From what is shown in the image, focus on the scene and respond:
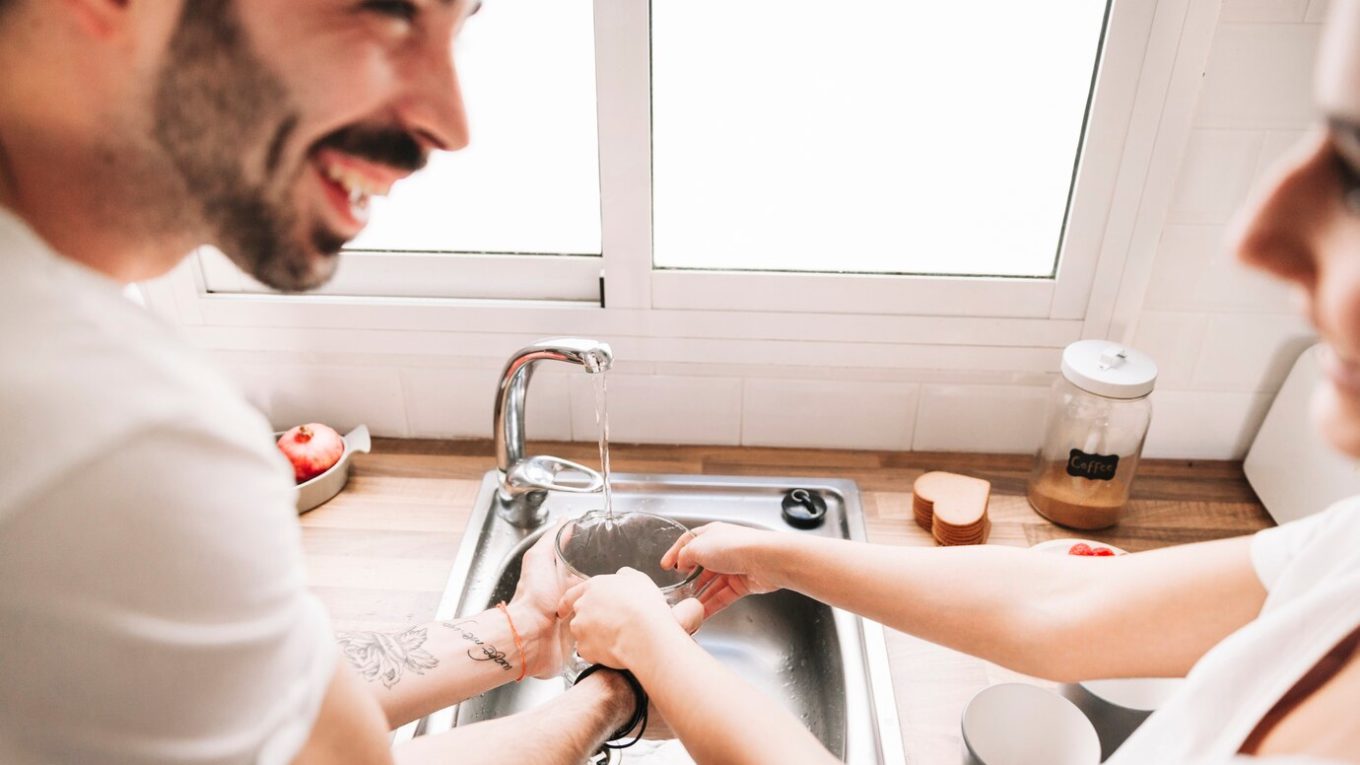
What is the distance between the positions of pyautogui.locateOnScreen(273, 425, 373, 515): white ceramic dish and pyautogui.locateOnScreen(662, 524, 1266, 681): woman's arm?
54 cm

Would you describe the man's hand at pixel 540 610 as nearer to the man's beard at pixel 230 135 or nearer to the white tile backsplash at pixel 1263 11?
the man's beard at pixel 230 135

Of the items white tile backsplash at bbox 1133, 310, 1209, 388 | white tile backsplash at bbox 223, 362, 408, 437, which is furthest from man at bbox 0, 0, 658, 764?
white tile backsplash at bbox 1133, 310, 1209, 388

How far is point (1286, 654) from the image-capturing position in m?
0.52

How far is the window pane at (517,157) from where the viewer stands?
1.03 meters

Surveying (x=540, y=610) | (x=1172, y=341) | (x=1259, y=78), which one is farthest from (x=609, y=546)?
(x=1259, y=78)

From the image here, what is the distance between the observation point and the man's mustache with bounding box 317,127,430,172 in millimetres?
437

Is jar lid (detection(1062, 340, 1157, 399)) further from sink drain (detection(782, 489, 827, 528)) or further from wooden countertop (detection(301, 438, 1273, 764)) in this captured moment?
sink drain (detection(782, 489, 827, 528))

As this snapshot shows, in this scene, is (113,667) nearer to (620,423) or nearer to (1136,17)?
(620,423)

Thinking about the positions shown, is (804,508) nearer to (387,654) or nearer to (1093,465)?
(1093,465)

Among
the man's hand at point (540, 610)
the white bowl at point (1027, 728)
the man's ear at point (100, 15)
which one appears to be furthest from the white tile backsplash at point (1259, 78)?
the man's ear at point (100, 15)

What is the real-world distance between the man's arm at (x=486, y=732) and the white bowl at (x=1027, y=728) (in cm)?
34

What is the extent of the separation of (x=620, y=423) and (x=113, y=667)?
88 centimetres

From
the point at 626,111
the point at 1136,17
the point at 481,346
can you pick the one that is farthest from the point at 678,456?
the point at 1136,17

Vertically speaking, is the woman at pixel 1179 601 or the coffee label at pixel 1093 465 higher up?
the woman at pixel 1179 601
